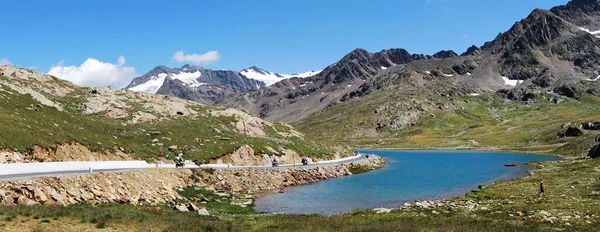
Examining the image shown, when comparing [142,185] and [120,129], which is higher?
[120,129]

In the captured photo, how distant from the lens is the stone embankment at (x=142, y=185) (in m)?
34.2

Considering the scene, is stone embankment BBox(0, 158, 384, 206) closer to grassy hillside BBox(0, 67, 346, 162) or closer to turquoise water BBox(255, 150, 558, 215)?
turquoise water BBox(255, 150, 558, 215)

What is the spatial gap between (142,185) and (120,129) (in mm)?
36347

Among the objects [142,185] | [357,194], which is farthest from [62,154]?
[357,194]

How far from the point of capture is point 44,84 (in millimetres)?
107062

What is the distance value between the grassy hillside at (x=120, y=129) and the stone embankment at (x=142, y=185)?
1003cm

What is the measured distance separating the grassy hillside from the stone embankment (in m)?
10.0

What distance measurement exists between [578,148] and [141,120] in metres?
143

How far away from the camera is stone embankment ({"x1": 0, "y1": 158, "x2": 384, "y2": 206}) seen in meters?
34.2

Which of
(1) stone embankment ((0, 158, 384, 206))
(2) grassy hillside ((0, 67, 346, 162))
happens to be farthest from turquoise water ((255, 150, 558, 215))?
(2) grassy hillside ((0, 67, 346, 162))

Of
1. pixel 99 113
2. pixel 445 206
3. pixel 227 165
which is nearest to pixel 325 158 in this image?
pixel 227 165

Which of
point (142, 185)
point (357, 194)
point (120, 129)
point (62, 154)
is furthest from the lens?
point (120, 129)

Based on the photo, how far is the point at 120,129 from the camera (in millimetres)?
79812

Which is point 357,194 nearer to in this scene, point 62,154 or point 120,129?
point 62,154
